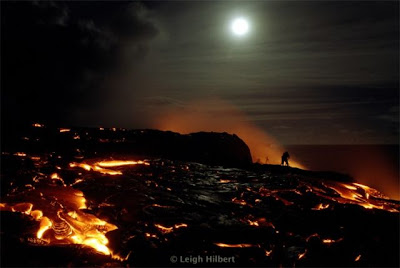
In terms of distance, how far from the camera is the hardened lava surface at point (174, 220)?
22.1ft

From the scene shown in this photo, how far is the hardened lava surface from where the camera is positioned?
266 inches

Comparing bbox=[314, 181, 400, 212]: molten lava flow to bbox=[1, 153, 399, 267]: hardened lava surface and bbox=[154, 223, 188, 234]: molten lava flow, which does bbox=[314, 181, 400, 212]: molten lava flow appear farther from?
bbox=[154, 223, 188, 234]: molten lava flow

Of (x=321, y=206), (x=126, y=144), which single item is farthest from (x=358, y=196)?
(x=126, y=144)

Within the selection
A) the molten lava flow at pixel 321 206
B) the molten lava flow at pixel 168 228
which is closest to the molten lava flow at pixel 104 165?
the molten lava flow at pixel 168 228

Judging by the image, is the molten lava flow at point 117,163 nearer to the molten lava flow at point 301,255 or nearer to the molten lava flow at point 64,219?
the molten lava flow at point 64,219

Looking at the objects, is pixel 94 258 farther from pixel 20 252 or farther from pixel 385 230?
pixel 385 230

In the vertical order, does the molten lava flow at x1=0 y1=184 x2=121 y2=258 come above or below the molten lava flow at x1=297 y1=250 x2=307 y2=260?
above

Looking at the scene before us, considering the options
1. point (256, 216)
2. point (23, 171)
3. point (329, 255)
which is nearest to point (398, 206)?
point (329, 255)

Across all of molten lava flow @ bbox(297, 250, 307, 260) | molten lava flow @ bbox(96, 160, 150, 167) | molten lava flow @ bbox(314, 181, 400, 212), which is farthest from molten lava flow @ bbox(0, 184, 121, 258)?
molten lava flow @ bbox(314, 181, 400, 212)

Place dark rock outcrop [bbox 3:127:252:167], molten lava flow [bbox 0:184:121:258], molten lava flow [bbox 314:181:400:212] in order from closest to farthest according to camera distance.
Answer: molten lava flow [bbox 0:184:121:258] → molten lava flow [bbox 314:181:400:212] → dark rock outcrop [bbox 3:127:252:167]

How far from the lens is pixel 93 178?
33.6ft

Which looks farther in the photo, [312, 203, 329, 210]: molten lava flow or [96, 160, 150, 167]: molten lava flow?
[96, 160, 150, 167]: molten lava flow

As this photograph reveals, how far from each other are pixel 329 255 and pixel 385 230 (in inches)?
101

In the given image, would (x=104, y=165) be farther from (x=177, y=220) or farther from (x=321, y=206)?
(x=321, y=206)
